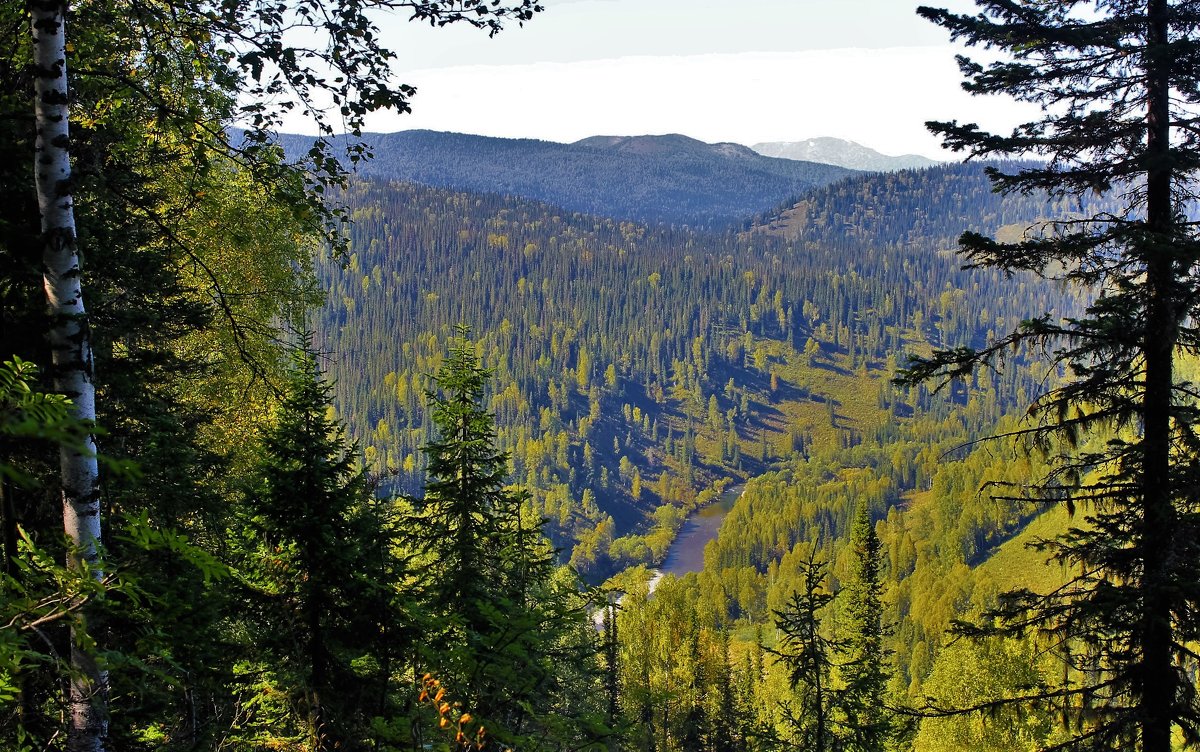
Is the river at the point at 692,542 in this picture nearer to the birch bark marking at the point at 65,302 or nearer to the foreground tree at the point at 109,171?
the foreground tree at the point at 109,171

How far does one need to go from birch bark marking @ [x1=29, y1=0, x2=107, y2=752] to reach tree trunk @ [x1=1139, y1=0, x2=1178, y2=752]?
9397 millimetres

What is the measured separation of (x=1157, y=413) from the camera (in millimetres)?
9023

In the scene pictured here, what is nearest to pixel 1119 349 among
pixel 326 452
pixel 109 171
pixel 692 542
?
pixel 326 452

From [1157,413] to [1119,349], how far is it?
0.82 m

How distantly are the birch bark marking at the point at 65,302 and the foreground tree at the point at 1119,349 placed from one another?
27.5 ft

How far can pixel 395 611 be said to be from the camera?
1005 centimetres

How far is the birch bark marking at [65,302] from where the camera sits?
4.64 metres

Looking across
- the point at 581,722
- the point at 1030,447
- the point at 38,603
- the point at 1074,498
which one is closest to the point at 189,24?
the point at 38,603

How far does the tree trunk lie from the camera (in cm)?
845

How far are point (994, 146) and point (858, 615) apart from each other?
24.5m

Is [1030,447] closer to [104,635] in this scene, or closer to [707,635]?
[104,635]

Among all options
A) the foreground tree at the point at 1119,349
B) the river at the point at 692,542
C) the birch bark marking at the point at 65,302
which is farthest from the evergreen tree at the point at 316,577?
the river at the point at 692,542

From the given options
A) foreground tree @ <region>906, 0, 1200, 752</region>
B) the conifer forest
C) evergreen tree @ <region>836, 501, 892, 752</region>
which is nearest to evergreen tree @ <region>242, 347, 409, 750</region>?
the conifer forest

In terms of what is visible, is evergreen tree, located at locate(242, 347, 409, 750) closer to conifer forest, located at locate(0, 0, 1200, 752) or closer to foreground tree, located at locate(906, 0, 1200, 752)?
conifer forest, located at locate(0, 0, 1200, 752)
